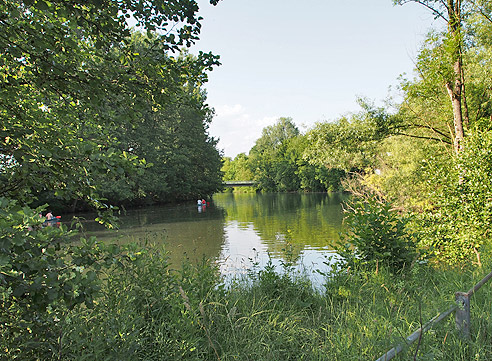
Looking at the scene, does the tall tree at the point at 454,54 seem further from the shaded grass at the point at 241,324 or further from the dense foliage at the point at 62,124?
the dense foliage at the point at 62,124

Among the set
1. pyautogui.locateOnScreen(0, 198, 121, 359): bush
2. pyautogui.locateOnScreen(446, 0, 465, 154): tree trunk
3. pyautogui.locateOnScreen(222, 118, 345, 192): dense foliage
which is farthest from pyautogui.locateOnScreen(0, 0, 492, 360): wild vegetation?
pyautogui.locateOnScreen(222, 118, 345, 192): dense foliage

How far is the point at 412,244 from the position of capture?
609cm

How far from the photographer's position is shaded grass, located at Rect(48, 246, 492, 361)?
9.59 ft

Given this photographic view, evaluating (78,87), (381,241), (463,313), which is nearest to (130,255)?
(78,87)

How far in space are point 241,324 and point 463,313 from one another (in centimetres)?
212

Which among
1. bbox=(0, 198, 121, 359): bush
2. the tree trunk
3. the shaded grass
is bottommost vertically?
the shaded grass

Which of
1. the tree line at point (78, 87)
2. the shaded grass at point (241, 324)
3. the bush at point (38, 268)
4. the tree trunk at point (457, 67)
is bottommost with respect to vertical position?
the shaded grass at point (241, 324)

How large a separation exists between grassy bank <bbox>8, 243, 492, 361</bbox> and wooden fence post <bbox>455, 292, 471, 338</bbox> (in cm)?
9

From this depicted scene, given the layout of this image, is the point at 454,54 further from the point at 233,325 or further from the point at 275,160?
the point at 275,160

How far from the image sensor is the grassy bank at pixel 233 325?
288 cm

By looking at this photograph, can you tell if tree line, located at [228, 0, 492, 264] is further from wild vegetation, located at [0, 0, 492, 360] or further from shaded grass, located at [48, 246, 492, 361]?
shaded grass, located at [48, 246, 492, 361]

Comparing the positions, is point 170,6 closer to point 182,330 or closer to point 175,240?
point 182,330

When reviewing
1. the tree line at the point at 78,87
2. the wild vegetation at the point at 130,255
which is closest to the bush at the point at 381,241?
the wild vegetation at the point at 130,255

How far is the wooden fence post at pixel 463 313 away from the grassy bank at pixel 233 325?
87mm
